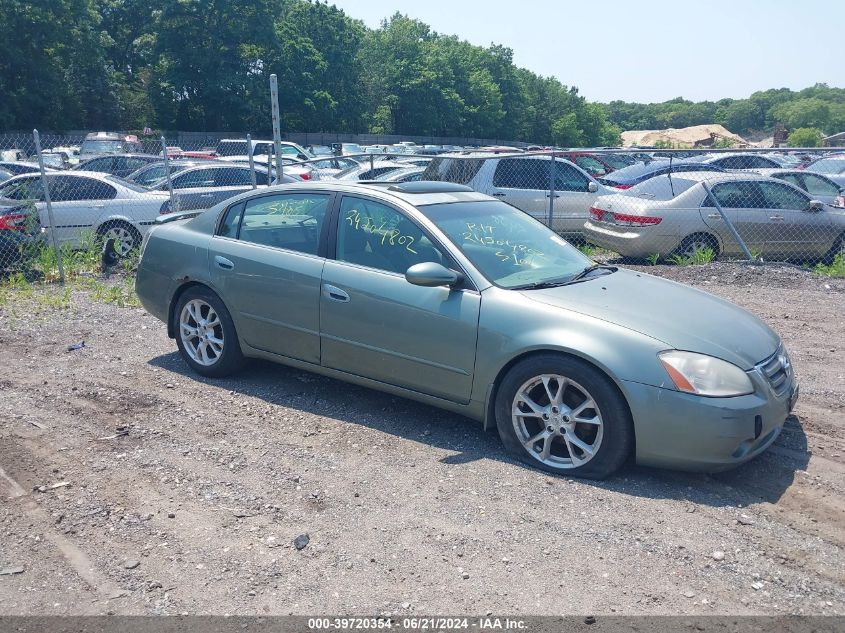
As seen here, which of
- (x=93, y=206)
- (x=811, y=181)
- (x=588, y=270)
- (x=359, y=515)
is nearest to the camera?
(x=359, y=515)

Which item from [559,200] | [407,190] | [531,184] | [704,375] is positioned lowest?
[559,200]

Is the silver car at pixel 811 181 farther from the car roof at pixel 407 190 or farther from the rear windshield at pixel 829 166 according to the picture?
the car roof at pixel 407 190

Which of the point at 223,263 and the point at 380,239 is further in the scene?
the point at 223,263

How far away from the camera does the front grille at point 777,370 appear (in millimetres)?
4434

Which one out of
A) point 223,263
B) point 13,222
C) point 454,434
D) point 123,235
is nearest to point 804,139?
point 123,235

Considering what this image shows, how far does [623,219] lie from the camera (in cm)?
1147

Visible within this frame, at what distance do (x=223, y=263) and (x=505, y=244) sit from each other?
218 centimetres

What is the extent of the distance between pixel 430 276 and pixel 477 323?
0.41 meters

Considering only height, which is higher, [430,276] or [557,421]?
[430,276]

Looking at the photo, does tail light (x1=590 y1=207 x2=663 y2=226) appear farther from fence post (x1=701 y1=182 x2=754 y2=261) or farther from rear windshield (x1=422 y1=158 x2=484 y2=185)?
rear windshield (x1=422 y1=158 x2=484 y2=185)

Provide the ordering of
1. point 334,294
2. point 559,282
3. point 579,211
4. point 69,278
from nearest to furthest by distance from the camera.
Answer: point 559,282
point 334,294
point 69,278
point 579,211

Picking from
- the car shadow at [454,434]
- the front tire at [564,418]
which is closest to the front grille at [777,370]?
the car shadow at [454,434]

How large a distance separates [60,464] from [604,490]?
3.18 meters

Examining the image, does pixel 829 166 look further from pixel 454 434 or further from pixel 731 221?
pixel 454 434
